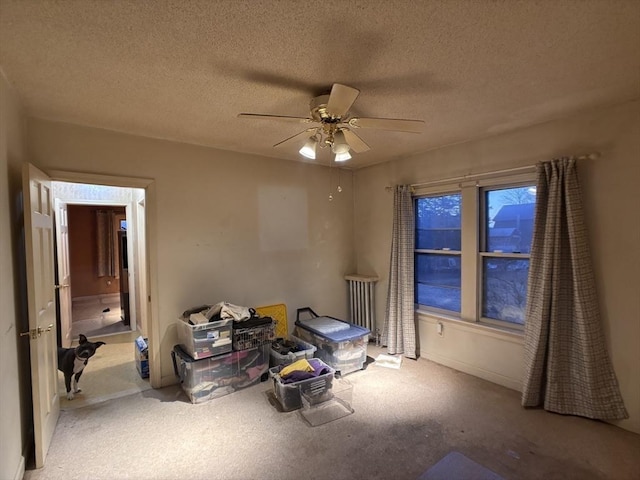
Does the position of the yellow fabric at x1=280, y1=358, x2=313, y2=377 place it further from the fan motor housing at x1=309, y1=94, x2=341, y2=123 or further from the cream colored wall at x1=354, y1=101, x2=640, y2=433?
the fan motor housing at x1=309, y1=94, x2=341, y2=123

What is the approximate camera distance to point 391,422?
2.46 meters

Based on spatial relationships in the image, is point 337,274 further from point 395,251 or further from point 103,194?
point 103,194

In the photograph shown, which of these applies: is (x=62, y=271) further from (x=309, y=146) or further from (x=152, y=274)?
(x=309, y=146)

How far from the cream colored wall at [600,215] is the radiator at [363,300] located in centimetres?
101

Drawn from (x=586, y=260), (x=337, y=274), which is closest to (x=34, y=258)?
(x=337, y=274)

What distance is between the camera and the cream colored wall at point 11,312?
5.52ft

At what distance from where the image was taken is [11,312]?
6.04ft

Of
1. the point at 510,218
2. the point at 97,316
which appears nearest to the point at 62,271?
the point at 97,316

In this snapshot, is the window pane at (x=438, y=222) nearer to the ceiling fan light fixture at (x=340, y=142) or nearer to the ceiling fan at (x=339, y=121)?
the ceiling fan at (x=339, y=121)

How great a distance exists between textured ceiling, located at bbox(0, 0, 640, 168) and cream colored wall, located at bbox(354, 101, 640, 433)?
0.23m

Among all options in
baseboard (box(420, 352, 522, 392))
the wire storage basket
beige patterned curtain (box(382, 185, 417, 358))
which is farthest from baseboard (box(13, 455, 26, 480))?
baseboard (box(420, 352, 522, 392))

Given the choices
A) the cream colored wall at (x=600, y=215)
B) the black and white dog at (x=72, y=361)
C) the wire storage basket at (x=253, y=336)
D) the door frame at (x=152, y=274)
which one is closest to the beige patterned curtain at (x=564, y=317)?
the cream colored wall at (x=600, y=215)

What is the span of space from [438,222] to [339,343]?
5.76 feet

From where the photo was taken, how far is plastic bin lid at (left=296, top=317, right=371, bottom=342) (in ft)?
10.8
